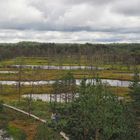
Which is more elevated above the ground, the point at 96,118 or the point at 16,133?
the point at 96,118

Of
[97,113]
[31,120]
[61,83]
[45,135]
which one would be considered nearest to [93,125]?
[97,113]

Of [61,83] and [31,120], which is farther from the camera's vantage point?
[61,83]

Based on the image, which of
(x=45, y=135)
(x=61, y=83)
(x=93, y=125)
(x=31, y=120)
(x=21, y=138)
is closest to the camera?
(x=93, y=125)

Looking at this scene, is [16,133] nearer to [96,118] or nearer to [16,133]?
[16,133]

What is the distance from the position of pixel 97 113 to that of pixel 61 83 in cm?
6640

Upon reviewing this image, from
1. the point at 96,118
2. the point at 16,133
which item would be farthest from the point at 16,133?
the point at 96,118

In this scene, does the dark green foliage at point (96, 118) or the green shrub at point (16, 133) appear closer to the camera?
the dark green foliage at point (96, 118)

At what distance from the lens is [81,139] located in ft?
153

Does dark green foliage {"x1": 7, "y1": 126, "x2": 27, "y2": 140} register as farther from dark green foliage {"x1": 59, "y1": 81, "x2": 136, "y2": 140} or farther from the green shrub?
dark green foliage {"x1": 59, "y1": 81, "x2": 136, "y2": 140}

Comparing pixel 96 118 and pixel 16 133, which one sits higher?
pixel 96 118

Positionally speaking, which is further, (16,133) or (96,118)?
(16,133)

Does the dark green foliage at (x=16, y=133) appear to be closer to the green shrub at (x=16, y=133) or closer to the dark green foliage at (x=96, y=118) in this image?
the green shrub at (x=16, y=133)

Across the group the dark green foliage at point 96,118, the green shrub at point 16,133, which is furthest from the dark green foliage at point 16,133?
the dark green foliage at point 96,118

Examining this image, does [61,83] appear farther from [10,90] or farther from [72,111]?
[72,111]
